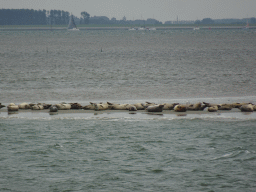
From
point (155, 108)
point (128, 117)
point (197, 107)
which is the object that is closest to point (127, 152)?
point (128, 117)

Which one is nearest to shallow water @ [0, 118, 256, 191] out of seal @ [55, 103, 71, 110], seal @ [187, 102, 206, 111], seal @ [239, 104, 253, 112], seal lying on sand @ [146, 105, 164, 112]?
seal lying on sand @ [146, 105, 164, 112]

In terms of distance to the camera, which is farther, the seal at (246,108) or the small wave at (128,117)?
the seal at (246,108)

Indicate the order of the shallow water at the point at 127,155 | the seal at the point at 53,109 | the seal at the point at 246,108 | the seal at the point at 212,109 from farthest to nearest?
the seal at the point at 53,109 < the seal at the point at 212,109 < the seal at the point at 246,108 < the shallow water at the point at 127,155

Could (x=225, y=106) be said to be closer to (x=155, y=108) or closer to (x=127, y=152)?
(x=155, y=108)

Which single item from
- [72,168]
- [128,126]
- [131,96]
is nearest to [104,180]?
[72,168]

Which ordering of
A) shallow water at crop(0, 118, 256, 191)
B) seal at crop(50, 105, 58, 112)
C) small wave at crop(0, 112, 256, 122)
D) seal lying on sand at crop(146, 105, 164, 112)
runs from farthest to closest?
seal at crop(50, 105, 58, 112) < seal lying on sand at crop(146, 105, 164, 112) < small wave at crop(0, 112, 256, 122) < shallow water at crop(0, 118, 256, 191)

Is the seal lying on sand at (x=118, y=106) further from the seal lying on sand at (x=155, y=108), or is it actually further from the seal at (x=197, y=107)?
the seal at (x=197, y=107)

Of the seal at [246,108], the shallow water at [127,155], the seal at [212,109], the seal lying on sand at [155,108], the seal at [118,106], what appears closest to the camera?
the shallow water at [127,155]

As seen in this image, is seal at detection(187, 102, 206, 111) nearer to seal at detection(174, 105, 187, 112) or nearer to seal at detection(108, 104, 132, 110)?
seal at detection(174, 105, 187, 112)

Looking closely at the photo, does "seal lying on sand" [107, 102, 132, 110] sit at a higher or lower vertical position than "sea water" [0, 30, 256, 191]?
higher

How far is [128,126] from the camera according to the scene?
16.3 meters

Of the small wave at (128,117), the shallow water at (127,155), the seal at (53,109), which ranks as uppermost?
the seal at (53,109)

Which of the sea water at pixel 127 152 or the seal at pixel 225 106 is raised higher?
the seal at pixel 225 106

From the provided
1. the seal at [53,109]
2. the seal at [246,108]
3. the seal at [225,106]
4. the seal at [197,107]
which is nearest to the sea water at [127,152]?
the seal at [53,109]
